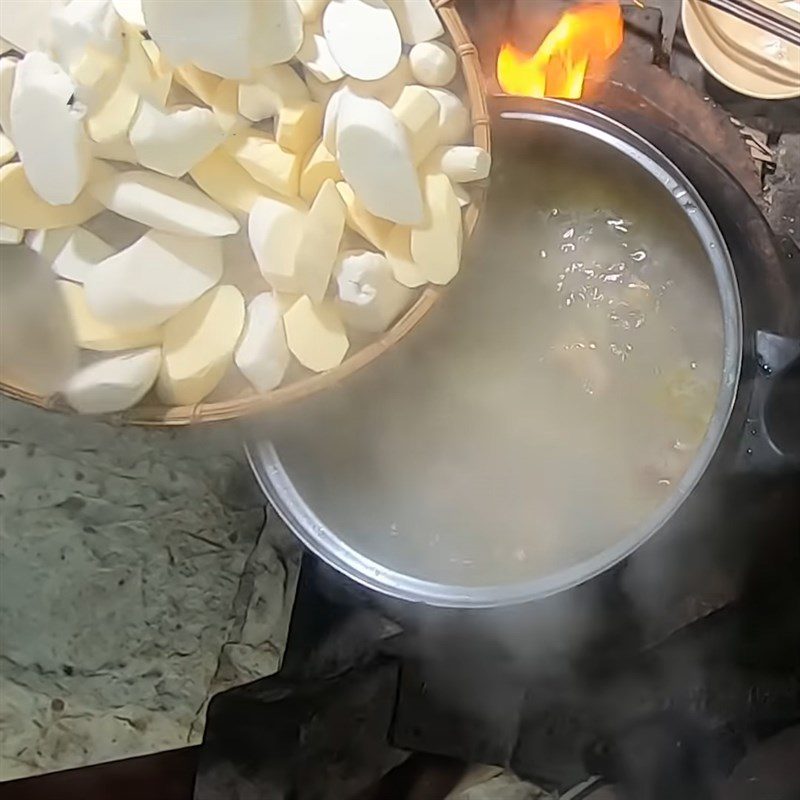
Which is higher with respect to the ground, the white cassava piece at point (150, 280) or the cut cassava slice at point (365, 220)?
the cut cassava slice at point (365, 220)

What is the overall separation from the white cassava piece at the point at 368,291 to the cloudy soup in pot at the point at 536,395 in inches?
5.0

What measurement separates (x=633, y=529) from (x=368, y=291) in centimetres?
30

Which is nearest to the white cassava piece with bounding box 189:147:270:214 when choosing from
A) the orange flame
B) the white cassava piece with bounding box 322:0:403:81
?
the white cassava piece with bounding box 322:0:403:81

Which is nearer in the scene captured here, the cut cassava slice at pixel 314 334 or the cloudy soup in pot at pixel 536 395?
the cut cassava slice at pixel 314 334

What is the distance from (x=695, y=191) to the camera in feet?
2.98

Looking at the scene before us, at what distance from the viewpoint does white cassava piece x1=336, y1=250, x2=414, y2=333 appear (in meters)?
0.82

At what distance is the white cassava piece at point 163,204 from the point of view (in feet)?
2.73

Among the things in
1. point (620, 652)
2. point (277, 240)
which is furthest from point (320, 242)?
point (620, 652)

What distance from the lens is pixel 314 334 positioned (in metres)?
0.83

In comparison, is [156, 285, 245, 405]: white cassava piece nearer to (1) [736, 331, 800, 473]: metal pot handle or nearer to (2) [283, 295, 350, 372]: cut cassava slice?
(2) [283, 295, 350, 372]: cut cassava slice

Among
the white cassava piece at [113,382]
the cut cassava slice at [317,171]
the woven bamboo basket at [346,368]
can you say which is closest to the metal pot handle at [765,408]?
the woven bamboo basket at [346,368]

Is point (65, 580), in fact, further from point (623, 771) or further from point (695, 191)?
point (695, 191)

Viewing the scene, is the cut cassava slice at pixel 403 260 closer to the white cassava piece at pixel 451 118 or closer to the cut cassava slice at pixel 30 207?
the white cassava piece at pixel 451 118

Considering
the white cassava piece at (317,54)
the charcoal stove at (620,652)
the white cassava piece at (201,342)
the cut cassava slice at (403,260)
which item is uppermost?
the white cassava piece at (317,54)
